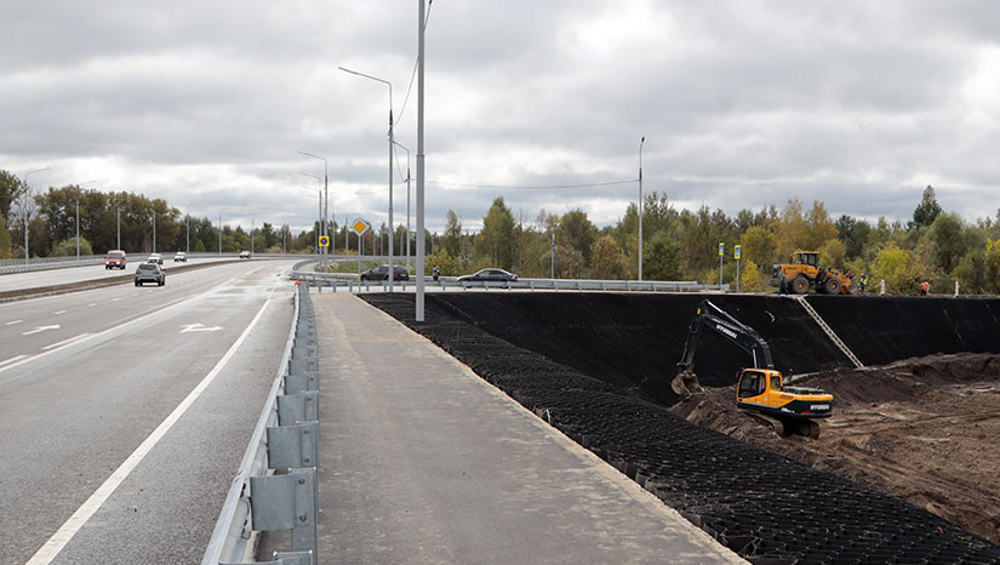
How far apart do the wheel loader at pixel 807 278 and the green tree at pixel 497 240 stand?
76.2 meters

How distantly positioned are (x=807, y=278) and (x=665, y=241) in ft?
105

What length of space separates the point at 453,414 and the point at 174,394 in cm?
494

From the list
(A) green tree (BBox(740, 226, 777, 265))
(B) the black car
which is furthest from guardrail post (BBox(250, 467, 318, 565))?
(A) green tree (BBox(740, 226, 777, 265))

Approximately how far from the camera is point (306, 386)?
8383 mm

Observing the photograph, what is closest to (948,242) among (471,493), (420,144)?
(420,144)

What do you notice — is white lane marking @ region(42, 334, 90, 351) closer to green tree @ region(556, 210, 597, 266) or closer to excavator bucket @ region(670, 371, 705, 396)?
excavator bucket @ region(670, 371, 705, 396)

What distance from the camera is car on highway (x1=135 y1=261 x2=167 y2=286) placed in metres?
54.0

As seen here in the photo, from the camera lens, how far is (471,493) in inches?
268

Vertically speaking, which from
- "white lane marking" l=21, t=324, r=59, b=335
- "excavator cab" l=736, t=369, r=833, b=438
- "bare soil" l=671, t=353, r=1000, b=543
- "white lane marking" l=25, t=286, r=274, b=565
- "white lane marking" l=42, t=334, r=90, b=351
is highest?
"white lane marking" l=25, t=286, r=274, b=565

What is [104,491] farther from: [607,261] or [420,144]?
[607,261]

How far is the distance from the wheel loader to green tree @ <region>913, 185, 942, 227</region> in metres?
99.7

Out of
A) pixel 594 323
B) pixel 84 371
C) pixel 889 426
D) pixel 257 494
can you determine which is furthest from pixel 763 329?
pixel 257 494

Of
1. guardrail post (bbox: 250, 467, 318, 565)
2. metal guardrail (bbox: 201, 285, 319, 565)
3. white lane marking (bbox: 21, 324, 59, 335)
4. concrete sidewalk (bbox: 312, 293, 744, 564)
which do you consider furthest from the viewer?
white lane marking (bbox: 21, 324, 59, 335)

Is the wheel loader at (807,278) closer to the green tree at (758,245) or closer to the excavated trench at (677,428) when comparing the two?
the excavated trench at (677,428)
